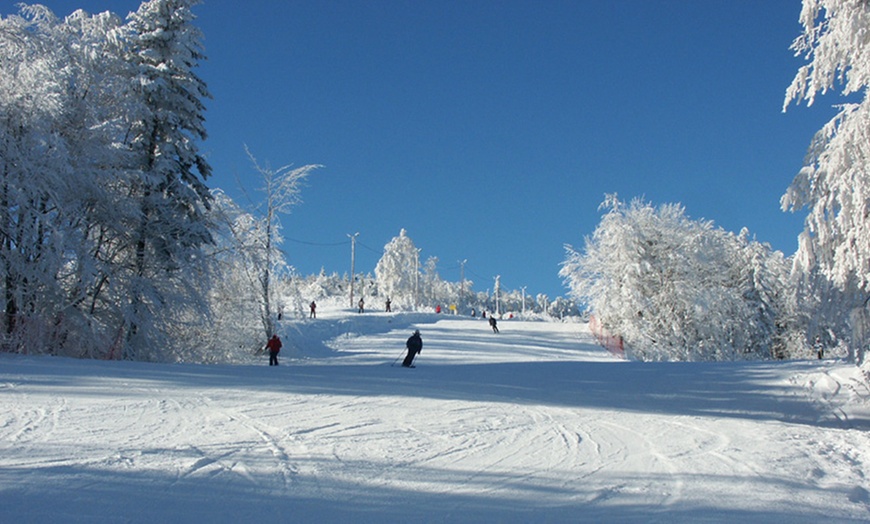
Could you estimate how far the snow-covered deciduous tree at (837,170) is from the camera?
33.1ft

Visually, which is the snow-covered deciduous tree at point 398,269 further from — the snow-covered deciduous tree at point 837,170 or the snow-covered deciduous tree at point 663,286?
the snow-covered deciduous tree at point 837,170

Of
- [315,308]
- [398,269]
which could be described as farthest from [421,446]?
[398,269]

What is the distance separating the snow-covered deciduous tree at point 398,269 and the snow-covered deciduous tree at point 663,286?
197 ft

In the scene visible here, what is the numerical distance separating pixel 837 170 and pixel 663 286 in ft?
82.2

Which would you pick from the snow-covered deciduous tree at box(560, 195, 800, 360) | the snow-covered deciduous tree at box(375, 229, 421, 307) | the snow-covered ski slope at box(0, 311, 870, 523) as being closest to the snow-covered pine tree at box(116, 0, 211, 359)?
the snow-covered ski slope at box(0, 311, 870, 523)

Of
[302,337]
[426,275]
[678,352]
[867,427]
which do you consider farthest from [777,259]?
[426,275]

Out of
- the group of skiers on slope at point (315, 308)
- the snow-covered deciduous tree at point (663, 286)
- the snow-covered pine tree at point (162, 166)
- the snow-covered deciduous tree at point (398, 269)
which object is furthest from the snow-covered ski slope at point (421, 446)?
the snow-covered deciduous tree at point (398, 269)

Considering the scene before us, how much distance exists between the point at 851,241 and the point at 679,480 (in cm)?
626

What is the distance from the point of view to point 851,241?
10.4 metres

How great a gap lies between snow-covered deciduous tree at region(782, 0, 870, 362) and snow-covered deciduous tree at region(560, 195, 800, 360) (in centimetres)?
2186

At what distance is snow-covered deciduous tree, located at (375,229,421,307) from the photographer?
97062 millimetres

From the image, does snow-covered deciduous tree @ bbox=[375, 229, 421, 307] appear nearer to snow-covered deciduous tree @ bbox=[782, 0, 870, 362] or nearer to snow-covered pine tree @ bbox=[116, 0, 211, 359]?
snow-covered pine tree @ bbox=[116, 0, 211, 359]

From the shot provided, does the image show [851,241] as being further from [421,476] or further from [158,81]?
[158,81]

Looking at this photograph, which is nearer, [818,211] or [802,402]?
[818,211]
